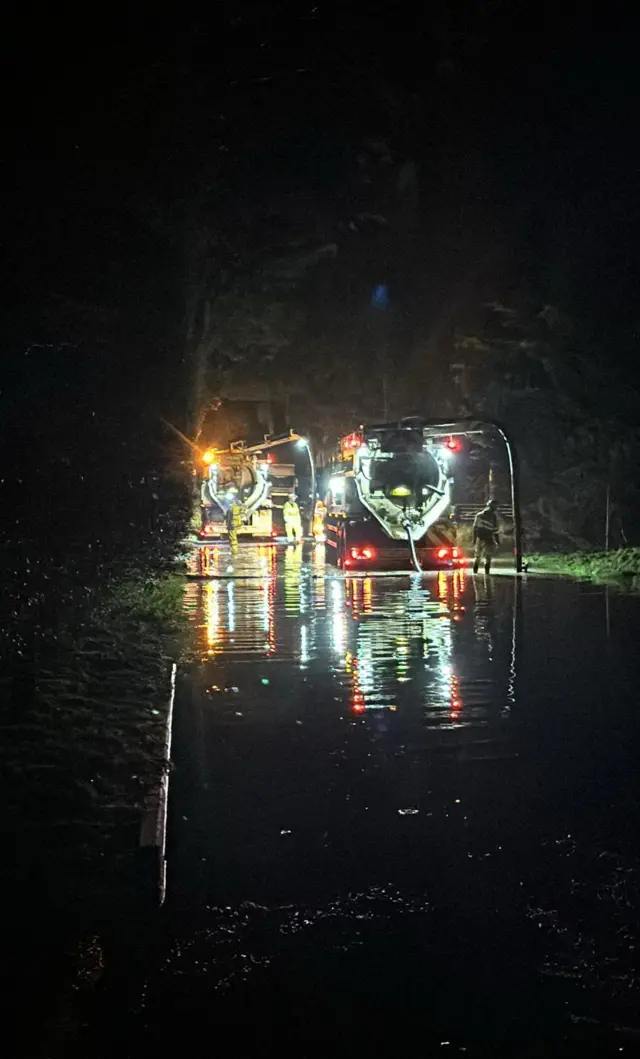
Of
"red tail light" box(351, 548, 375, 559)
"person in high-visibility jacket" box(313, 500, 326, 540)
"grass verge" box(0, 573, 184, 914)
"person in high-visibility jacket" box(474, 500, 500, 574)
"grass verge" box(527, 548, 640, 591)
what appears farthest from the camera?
"person in high-visibility jacket" box(313, 500, 326, 540)

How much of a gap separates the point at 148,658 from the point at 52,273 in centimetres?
421

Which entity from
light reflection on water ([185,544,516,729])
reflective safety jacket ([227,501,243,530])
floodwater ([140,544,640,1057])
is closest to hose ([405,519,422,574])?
light reflection on water ([185,544,516,729])

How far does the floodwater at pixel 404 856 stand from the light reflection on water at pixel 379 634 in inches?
2.8

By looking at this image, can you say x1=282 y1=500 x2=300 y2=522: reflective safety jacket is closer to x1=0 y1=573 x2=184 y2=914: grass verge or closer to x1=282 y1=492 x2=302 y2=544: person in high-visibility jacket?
x1=282 y1=492 x2=302 y2=544: person in high-visibility jacket

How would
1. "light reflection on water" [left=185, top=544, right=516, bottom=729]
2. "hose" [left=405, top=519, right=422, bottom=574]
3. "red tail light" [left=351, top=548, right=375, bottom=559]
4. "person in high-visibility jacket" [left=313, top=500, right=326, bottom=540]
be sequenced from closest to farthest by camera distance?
"light reflection on water" [left=185, top=544, right=516, bottom=729] → "hose" [left=405, top=519, right=422, bottom=574] → "red tail light" [left=351, top=548, right=375, bottom=559] → "person in high-visibility jacket" [left=313, top=500, right=326, bottom=540]

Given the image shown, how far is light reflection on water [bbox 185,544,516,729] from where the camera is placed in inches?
385

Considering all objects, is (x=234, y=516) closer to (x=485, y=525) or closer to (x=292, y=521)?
(x=292, y=521)

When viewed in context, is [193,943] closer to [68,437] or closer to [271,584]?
[68,437]

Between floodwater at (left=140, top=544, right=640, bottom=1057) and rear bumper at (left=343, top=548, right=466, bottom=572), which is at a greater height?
rear bumper at (left=343, top=548, right=466, bottom=572)

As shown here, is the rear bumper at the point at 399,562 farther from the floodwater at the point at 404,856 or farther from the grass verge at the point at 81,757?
the floodwater at the point at 404,856

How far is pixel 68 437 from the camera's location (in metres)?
11.5

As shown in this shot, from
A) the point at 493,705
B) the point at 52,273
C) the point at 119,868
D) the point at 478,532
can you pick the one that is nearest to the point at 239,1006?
the point at 119,868

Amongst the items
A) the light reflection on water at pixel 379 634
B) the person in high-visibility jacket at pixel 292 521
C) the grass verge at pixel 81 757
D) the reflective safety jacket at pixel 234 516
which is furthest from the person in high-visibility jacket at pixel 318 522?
the grass verge at pixel 81 757

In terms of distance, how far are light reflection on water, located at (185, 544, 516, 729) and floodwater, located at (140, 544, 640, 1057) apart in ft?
0.23
